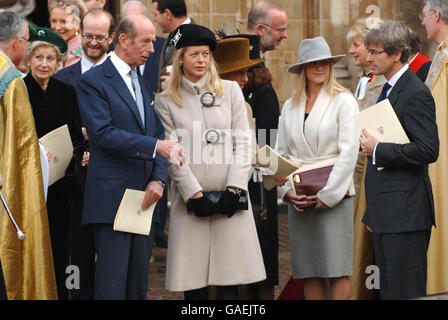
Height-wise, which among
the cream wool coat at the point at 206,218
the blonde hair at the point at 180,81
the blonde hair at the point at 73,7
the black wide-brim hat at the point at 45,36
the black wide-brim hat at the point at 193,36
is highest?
the blonde hair at the point at 73,7

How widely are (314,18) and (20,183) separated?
22.0ft

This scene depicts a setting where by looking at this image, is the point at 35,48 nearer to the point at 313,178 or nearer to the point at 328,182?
the point at 313,178

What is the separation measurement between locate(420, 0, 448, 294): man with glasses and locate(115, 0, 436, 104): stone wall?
16.3ft

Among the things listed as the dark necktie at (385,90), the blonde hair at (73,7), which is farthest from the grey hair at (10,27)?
the blonde hair at (73,7)

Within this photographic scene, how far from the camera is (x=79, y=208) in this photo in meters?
7.03

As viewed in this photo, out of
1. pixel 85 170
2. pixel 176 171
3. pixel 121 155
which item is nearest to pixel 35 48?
pixel 85 170

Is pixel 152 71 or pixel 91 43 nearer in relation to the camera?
pixel 91 43

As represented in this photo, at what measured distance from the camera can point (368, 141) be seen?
19.2 feet

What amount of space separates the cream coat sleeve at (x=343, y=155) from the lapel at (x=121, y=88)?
130 centimetres

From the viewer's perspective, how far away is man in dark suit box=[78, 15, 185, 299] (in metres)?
5.71

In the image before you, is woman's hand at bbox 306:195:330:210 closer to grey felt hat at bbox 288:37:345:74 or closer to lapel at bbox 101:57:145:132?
grey felt hat at bbox 288:37:345:74

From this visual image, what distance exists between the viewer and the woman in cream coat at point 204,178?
5941mm

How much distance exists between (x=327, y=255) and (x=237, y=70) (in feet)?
4.75

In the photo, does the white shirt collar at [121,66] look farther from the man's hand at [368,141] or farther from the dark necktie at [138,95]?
the man's hand at [368,141]
